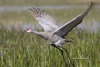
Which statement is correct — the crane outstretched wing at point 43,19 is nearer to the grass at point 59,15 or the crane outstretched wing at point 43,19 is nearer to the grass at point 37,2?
the grass at point 59,15

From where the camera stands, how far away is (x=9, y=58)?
5371mm

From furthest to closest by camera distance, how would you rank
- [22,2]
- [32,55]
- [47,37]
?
[22,2], [32,55], [47,37]

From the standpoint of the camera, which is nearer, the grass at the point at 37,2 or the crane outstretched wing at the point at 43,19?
the crane outstretched wing at the point at 43,19

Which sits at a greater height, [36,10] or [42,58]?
[36,10]

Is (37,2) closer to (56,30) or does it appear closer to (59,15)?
(59,15)

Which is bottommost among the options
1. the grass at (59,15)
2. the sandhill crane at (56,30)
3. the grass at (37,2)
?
the sandhill crane at (56,30)

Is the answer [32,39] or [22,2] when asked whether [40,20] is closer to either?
[32,39]

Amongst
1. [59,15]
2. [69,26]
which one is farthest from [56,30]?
[59,15]

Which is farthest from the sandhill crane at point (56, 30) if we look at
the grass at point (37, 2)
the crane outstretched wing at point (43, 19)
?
the grass at point (37, 2)

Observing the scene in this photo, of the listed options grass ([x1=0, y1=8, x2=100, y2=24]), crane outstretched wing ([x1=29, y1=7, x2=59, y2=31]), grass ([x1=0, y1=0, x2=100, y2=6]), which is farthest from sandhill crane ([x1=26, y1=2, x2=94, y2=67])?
grass ([x1=0, y1=0, x2=100, y2=6])

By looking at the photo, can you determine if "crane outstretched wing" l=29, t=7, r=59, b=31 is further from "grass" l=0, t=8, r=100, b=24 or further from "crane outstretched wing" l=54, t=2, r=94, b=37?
"grass" l=0, t=8, r=100, b=24

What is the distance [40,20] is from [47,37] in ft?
2.31

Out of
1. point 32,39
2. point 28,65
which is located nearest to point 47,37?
point 28,65

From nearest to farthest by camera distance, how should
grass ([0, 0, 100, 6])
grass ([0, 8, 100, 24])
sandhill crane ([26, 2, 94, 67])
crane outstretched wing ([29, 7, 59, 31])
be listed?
1. sandhill crane ([26, 2, 94, 67])
2. crane outstretched wing ([29, 7, 59, 31])
3. grass ([0, 8, 100, 24])
4. grass ([0, 0, 100, 6])
